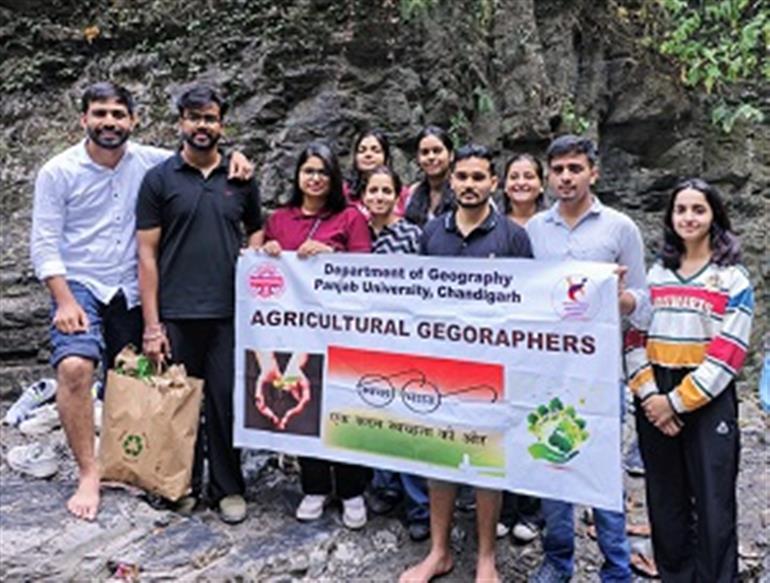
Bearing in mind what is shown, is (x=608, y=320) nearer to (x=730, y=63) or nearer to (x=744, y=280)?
(x=744, y=280)

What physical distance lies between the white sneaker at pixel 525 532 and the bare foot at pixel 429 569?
19.5 inches

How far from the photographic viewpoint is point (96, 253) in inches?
155

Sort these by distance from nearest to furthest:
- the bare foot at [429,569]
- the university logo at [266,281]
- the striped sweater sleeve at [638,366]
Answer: the striped sweater sleeve at [638,366] → the bare foot at [429,569] → the university logo at [266,281]

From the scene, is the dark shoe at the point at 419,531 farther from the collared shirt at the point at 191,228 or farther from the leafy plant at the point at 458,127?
the leafy plant at the point at 458,127

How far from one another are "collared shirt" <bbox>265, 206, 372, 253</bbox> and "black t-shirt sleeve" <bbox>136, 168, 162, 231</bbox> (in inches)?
24.8

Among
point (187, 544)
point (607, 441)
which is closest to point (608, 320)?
point (607, 441)

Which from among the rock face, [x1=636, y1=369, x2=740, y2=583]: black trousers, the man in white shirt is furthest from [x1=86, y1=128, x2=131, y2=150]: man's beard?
[x1=636, y1=369, x2=740, y2=583]: black trousers

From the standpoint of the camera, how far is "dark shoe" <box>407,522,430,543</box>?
407 centimetres

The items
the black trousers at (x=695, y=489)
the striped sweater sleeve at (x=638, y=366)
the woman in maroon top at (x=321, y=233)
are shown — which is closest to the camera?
the black trousers at (x=695, y=489)

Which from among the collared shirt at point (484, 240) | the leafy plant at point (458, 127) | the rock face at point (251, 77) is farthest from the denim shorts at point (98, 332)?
the leafy plant at point (458, 127)

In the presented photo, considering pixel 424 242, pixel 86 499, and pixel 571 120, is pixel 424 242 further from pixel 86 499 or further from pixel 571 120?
pixel 571 120

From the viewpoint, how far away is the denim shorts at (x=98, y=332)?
12.3 feet

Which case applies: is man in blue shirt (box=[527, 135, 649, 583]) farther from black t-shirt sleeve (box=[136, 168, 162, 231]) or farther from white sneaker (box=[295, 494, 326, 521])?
black t-shirt sleeve (box=[136, 168, 162, 231])

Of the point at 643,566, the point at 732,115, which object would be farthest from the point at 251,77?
the point at 732,115
